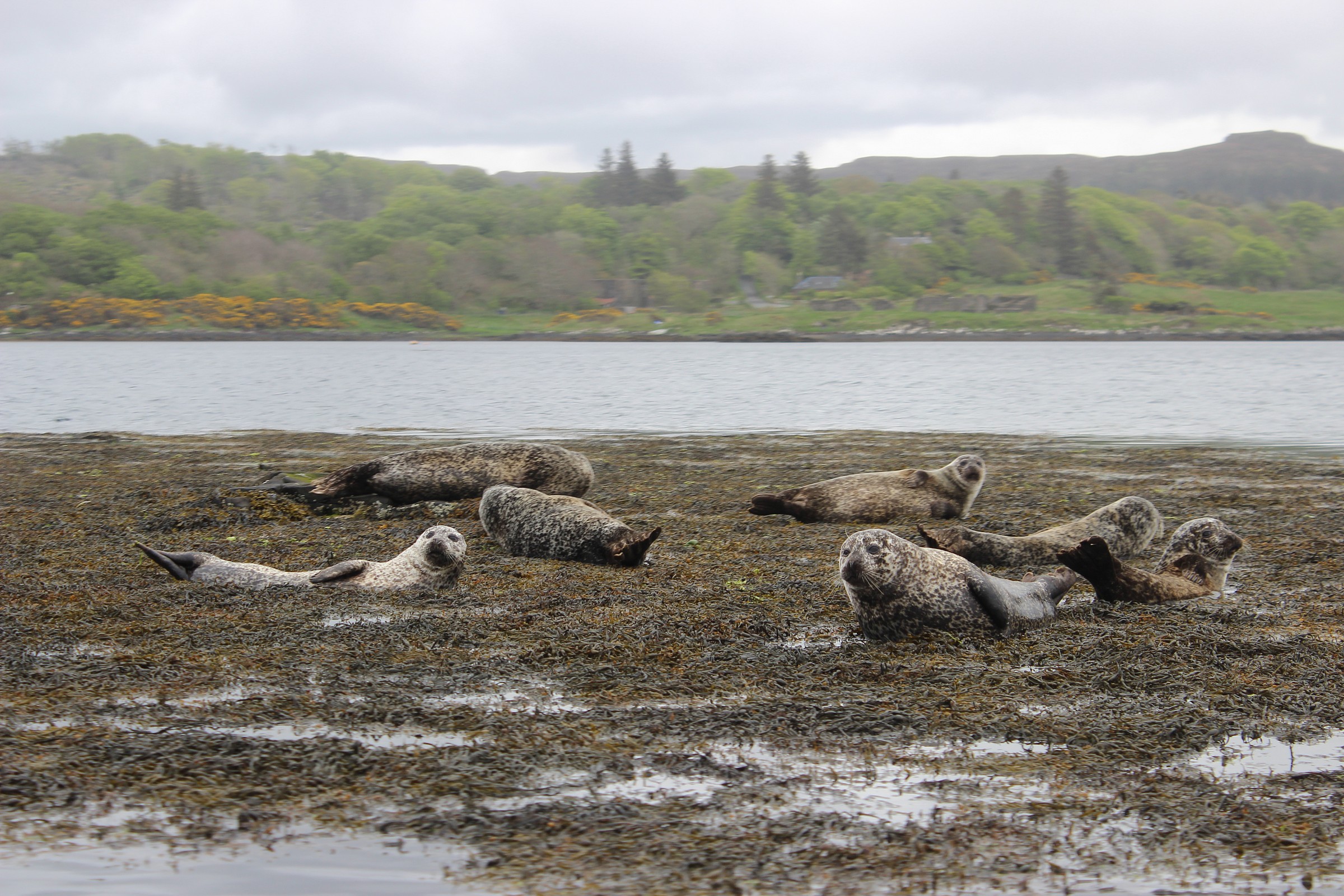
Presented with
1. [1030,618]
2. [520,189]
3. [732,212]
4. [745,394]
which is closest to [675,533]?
[1030,618]

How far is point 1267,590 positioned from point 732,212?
14423 centimetres

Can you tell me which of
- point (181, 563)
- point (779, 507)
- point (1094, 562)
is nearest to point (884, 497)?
point (779, 507)

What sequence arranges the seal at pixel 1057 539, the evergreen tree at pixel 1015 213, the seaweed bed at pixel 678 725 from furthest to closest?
1. the evergreen tree at pixel 1015 213
2. the seal at pixel 1057 539
3. the seaweed bed at pixel 678 725

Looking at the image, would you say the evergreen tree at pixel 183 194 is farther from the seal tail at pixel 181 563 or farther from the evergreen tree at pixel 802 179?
the seal tail at pixel 181 563

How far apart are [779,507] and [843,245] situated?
126m

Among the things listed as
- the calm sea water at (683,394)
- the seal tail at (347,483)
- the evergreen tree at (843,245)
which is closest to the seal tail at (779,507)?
the seal tail at (347,483)

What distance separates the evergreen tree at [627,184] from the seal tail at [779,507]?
156 metres

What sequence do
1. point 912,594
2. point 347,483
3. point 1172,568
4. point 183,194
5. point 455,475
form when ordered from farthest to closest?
point 183,194 → point 455,475 → point 347,483 → point 1172,568 → point 912,594

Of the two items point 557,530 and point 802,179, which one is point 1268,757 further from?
point 802,179

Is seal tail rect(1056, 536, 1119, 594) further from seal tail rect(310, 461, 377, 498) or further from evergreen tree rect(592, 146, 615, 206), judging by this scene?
evergreen tree rect(592, 146, 615, 206)

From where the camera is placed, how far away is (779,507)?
10000mm

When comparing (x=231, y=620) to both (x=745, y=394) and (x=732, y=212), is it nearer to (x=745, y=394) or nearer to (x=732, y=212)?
(x=745, y=394)

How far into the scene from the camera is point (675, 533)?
9281 mm

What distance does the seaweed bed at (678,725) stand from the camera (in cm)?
323
